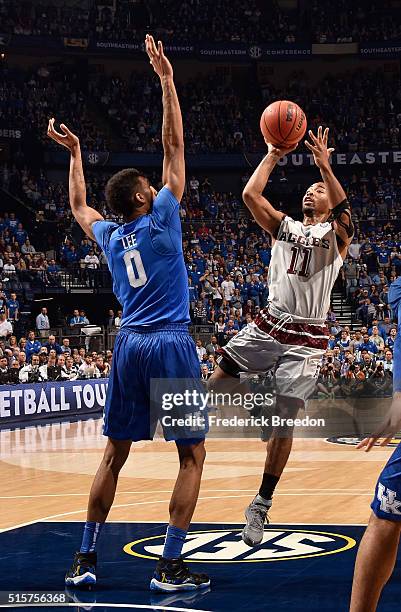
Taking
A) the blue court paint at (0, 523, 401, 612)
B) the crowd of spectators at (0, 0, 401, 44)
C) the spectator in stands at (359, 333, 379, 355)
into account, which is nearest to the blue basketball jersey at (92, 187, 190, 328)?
the blue court paint at (0, 523, 401, 612)

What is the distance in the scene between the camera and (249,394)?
15.7m

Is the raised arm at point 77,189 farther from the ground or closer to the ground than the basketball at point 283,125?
closer to the ground

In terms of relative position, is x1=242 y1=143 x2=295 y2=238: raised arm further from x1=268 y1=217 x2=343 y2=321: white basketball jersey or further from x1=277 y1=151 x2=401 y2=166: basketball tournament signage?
x1=277 y1=151 x2=401 y2=166: basketball tournament signage

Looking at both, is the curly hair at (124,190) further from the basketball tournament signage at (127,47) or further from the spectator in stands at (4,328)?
the basketball tournament signage at (127,47)

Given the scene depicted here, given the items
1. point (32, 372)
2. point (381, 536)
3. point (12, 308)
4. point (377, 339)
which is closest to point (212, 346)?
point (377, 339)

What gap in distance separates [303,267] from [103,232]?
4.50 feet

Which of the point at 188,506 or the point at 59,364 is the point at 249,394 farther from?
the point at 188,506

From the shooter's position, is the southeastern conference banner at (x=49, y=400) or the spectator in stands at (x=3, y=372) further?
the spectator in stands at (x=3, y=372)

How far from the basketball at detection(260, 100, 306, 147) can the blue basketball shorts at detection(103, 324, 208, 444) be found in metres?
1.59

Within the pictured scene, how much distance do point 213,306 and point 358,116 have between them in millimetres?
14450

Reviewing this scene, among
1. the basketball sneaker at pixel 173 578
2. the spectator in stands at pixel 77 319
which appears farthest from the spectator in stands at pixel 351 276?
the basketball sneaker at pixel 173 578

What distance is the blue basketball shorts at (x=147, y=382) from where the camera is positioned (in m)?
5.61

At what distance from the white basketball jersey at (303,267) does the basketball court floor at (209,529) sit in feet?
5.71

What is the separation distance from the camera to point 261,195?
6355 mm
